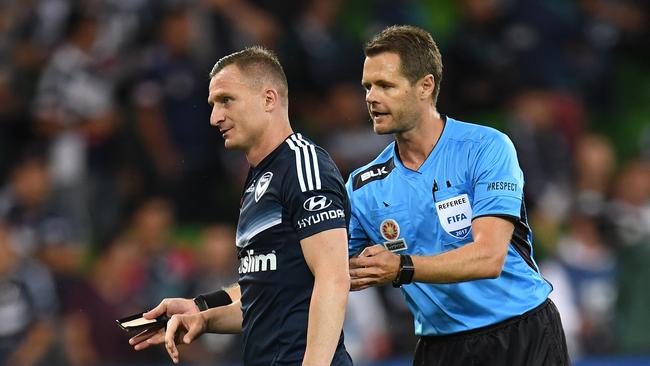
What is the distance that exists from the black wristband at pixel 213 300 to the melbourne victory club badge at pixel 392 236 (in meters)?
0.74

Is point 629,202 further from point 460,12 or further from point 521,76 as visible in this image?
point 460,12

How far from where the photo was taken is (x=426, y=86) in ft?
16.5

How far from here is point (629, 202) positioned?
9.88 meters

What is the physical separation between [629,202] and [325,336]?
633 cm

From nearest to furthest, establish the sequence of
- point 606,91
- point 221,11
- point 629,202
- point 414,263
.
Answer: point 414,263
point 629,202
point 221,11
point 606,91

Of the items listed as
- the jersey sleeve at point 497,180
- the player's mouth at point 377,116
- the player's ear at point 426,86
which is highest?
the player's ear at point 426,86

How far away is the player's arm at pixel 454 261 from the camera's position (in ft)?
14.2

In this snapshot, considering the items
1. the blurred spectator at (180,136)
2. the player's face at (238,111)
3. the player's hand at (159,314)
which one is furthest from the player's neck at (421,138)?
the blurred spectator at (180,136)

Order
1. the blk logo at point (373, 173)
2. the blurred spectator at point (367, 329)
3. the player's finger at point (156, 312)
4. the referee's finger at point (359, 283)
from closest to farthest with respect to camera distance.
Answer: the referee's finger at point (359, 283) < the player's finger at point (156, 312) < the blk logo at point (373, 173) < the blurred spectator at point (367, 329)

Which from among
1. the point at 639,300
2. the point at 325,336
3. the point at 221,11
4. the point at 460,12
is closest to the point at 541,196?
the point at 639,300

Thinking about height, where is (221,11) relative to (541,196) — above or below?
above

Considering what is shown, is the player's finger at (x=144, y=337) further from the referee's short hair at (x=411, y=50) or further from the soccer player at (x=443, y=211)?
the referee's short hair at (x=411, y=50)

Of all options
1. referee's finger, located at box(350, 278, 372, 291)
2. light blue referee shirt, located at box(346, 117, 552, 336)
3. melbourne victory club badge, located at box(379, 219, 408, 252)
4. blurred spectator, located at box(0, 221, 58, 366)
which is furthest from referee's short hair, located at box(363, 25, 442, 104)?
blurred spectator, located at box(0, 221, 58, 366)

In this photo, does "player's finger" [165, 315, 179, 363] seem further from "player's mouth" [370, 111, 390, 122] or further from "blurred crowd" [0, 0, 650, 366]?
"blurred crowd" [0, 0, 650, 366]
